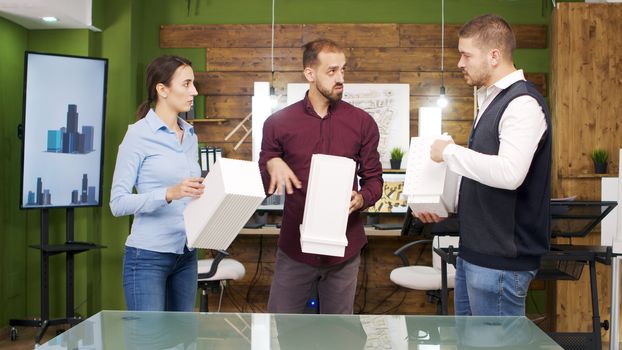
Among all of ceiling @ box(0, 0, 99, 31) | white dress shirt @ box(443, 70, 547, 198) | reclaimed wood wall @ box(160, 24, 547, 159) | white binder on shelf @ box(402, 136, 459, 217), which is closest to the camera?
white dress shirt @ box(443, 70, 547, 198)

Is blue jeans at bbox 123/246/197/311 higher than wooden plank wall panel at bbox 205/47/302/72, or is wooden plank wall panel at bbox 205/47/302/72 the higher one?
wooden plank wall panel at bbox 205/47/302/72

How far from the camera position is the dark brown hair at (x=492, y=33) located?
8.14 ft

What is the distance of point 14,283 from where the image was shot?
19.4 feet

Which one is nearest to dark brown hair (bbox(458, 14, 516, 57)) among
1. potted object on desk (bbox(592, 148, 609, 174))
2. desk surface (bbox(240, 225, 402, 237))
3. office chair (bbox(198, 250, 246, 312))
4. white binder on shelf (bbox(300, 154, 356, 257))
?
white binder on shelf (bbox(300, 154, 356, 257))

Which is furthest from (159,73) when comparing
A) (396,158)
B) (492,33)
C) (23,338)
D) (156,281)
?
(396,158)

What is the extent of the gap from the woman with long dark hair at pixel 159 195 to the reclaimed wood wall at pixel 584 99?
3703 mm

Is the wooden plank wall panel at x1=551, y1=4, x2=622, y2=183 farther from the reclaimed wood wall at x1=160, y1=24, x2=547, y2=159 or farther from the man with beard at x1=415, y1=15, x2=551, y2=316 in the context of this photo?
the man with beard at x1=415, y1=15, x2=551, y2=316

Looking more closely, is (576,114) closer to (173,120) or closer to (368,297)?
(368,297)

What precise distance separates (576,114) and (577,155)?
30cm

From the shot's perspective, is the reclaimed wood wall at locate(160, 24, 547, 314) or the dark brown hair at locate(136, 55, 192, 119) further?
the reclaimed wood wall at locate(160, 24, 547, 314)

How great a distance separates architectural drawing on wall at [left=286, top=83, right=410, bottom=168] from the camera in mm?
6445

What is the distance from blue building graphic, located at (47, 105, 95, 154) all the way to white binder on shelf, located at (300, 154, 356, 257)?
3164 millimetres

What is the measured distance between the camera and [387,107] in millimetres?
6457

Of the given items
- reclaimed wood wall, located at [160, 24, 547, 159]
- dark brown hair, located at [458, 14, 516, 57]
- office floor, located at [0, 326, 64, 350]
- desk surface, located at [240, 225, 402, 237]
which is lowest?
office floor, located at [0, 326, 64, 350]
